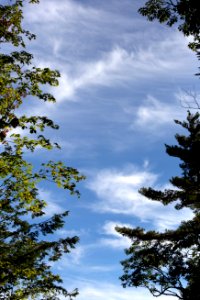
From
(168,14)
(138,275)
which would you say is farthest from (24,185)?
(138,275)

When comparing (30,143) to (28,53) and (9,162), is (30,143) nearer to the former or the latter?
(9,162)

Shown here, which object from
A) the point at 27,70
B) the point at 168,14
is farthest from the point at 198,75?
the point at 27,70

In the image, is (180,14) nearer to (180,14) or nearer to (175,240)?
(180,14)

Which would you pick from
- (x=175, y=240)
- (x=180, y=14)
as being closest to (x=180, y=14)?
(x=180, y=14)

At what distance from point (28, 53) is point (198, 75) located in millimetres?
5679

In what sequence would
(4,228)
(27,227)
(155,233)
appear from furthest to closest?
(155,233)
(4,228)
(27,227)

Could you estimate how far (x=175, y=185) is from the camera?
907 inches

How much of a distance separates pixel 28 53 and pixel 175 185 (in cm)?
1437

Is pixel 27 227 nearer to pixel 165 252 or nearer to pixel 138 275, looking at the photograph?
pixel 165 252

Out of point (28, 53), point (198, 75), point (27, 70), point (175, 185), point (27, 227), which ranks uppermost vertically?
point (175, 185)

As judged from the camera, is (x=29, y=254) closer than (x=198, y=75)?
No

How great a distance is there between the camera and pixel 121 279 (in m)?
24.6

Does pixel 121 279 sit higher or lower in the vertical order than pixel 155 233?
lower

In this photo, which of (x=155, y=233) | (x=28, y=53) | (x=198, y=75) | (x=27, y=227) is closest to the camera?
(x=198, y=75)
